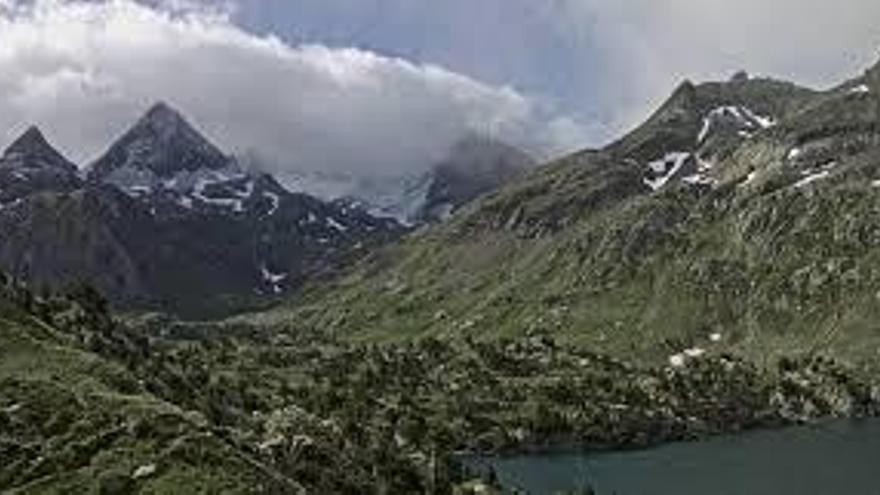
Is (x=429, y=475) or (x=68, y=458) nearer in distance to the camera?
(x=68, y=458)

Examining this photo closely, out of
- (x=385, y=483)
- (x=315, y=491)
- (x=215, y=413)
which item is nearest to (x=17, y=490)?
(x=315, y=491)

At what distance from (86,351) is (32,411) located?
1503 inches

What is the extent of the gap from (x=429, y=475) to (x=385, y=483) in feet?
76.0

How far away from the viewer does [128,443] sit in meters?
133

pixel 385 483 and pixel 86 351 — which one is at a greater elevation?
pixel 86 351

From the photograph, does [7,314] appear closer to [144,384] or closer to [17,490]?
[144,384]

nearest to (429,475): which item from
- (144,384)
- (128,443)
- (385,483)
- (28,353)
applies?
(385,483)

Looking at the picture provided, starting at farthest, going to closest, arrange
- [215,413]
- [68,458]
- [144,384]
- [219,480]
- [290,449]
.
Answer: [215,413], [144,384], [290,449], [68,458], [219,480]

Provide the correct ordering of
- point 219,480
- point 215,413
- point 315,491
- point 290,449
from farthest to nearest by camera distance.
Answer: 1. point 215,413
2. point 290,449
3. point 315,491
4. point 219,480

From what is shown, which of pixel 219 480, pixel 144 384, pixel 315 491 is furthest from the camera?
pixel 144 384

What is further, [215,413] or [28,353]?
[215,413]

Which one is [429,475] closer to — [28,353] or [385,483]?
[385,483]

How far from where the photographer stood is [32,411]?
145250 millimetres

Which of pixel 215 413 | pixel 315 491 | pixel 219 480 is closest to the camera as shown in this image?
pixel 219 480
